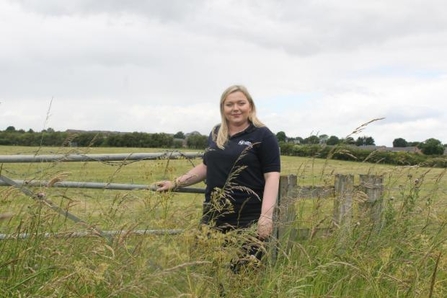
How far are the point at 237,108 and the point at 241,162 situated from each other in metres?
0.46

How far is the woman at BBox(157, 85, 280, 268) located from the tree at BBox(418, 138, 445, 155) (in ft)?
9.74

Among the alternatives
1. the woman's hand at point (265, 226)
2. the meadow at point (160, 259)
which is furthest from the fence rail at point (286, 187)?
the meadow at point (160, 259)

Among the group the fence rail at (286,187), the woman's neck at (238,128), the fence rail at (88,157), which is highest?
the woman's neck at (238,128)

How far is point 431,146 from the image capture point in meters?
6.86

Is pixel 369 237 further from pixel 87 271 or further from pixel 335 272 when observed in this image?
pixel 87 271

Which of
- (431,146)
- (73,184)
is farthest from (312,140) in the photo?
(431,146)

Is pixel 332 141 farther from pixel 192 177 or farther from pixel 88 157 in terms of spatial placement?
pixel 88 157

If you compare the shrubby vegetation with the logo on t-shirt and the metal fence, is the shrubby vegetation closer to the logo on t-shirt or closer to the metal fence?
the logo on t-shirt

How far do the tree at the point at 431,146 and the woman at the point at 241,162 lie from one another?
2968 mm

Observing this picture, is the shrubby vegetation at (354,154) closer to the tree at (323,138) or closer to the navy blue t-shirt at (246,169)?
the tree at (323,138)

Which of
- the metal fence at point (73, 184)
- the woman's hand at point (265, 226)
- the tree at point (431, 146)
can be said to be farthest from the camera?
the tree at point (431, 146)

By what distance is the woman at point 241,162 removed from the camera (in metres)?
4.33

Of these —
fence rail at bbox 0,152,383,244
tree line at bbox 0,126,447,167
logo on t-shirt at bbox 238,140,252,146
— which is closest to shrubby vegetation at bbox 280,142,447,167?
tree line at bbox 0,126,447,167

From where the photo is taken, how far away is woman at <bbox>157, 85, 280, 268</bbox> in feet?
14.2
